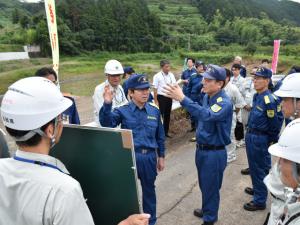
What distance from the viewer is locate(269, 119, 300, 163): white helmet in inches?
65.2

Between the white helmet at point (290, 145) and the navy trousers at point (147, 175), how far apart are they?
222 cm

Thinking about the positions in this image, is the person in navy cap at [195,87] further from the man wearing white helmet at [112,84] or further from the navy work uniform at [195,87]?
the man wearing white helmet at [112,84]

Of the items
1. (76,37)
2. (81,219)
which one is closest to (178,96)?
(81,219)

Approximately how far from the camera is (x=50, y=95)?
63.1 inches

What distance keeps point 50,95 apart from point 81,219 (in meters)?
0.61

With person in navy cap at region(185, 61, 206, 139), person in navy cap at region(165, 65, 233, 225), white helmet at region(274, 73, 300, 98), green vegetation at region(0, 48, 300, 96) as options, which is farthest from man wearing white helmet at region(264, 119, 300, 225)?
green vegetation at region(0, 48, 300, 96)

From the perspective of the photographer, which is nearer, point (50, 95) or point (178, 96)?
point (50, 95)

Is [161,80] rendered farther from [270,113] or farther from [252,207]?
[252,207]

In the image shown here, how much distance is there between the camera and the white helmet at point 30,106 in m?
1.54

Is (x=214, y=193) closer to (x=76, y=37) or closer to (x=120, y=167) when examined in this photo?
(x=120, y=167)

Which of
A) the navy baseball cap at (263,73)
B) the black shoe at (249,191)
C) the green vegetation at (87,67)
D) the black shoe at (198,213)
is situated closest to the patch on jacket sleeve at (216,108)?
the navy baseball cap at (263,73)

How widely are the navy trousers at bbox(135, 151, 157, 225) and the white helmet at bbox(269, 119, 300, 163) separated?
2224 mm

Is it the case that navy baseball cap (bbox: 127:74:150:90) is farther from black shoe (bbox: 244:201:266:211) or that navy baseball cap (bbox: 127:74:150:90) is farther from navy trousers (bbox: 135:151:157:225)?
black shoe (bbox: 244:201:266:211)

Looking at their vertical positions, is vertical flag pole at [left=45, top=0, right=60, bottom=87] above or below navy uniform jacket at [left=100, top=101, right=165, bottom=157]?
above
